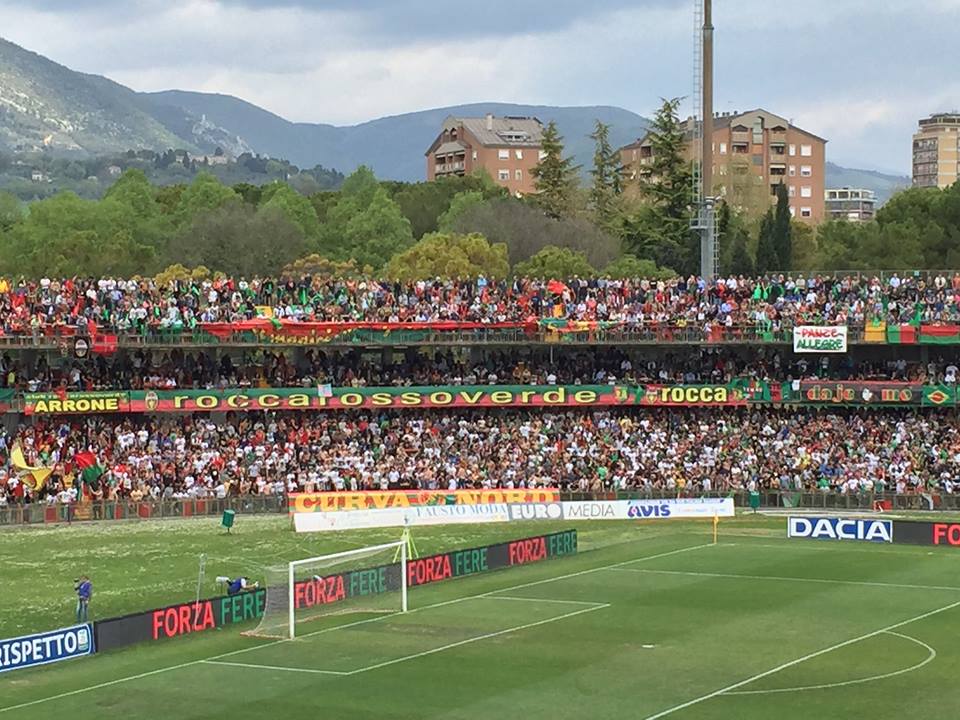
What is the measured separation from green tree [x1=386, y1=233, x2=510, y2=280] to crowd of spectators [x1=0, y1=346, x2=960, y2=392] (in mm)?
28917

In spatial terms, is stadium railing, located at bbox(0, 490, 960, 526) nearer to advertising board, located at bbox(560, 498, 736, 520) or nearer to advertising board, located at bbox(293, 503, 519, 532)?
advertising board, located at bbox(560, 498, 736, 520)

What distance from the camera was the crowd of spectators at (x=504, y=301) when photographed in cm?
7412

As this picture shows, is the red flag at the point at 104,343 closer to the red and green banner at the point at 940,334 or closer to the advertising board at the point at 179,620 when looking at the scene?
the advertising board at the point at 179,620

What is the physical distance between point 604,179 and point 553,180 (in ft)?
18.5

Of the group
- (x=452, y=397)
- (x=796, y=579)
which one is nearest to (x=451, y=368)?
(x=452, y=397)

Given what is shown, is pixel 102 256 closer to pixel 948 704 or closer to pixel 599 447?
pixel 599 447

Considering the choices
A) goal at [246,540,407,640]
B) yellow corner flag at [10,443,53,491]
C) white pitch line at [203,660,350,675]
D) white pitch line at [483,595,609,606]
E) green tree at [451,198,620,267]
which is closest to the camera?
white pitch line at [203,660,350,675]

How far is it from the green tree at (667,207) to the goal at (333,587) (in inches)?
3190

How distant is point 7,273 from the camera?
126000mm

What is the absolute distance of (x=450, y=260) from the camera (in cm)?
11250

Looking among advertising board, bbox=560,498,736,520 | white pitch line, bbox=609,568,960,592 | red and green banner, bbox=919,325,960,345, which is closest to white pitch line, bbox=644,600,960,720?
white pitch line, bbox=609,568,960,592

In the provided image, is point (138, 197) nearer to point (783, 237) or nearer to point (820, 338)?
point (783, 237)

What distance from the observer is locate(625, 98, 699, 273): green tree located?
126 m

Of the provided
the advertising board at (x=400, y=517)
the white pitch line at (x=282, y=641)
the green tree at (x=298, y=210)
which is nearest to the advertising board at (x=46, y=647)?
the white pitch line at (x=282, y=641)
